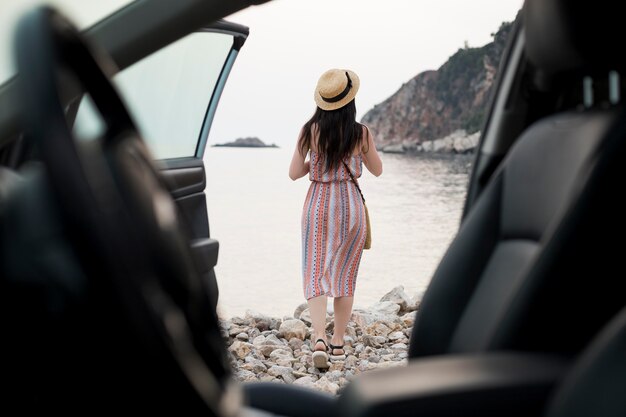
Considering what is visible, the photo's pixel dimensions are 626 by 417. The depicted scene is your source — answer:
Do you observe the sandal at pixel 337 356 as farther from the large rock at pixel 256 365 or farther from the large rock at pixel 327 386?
the large rock at pixel 327 386

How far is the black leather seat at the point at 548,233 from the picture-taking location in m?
1.46

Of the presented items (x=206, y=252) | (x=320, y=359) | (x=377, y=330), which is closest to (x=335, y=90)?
(x=320, y=359)

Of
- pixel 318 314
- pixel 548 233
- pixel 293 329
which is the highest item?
pixel 548 233

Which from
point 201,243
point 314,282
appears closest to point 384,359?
point 314,282

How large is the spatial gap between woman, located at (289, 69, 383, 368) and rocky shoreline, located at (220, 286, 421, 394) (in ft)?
0.63

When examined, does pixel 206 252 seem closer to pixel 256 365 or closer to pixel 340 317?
pixel 256 365

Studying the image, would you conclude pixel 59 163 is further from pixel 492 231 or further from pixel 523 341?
pixel 492 231

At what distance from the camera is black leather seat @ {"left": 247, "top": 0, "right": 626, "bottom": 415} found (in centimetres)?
146

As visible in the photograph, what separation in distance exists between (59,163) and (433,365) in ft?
2.49

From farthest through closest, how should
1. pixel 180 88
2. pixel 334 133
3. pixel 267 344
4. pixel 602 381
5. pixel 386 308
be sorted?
pixel 386 308 < pixel 267 344 < pixel 334 133 < pixel 180 88 < pixel 602 381

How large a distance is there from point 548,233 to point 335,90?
422 cm

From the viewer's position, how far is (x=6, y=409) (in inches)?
40.2

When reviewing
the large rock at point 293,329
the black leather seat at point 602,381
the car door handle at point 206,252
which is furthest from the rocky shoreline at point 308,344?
the black leather seat at point 602,381

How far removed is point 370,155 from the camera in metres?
5.86
